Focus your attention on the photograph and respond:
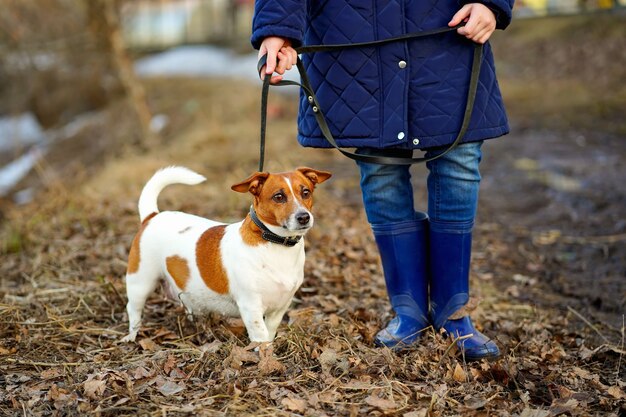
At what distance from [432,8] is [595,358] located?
1.84 meters

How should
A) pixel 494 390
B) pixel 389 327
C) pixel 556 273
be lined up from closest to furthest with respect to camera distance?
pixel 494 390 → pixel 389 327 → pixel 556 273

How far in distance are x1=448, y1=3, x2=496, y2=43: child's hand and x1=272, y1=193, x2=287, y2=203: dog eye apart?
1.02m

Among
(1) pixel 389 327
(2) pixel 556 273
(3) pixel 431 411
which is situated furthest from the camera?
(2) pixel 556 273

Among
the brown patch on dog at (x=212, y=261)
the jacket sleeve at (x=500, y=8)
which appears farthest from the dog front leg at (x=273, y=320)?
the jacket sleeve at (x=500, y=8)

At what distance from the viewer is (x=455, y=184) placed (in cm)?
332

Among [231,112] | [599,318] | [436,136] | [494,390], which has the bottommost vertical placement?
[231,112]

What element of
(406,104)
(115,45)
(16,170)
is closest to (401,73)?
(406,104)

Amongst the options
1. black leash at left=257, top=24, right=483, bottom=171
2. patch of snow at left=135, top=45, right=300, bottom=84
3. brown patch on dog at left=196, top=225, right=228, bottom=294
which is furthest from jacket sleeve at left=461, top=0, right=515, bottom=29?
patch of snow at left=135, top=45, right=300, bottom=84

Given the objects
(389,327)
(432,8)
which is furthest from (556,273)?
(432,8)

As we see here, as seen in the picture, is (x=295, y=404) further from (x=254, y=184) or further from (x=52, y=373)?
(x=52, y=373)

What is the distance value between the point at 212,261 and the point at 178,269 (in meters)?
0.23

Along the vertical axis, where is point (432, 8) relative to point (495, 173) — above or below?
above

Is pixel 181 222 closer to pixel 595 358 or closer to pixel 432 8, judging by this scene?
pixel 432 8

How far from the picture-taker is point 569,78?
12406 millimetres
